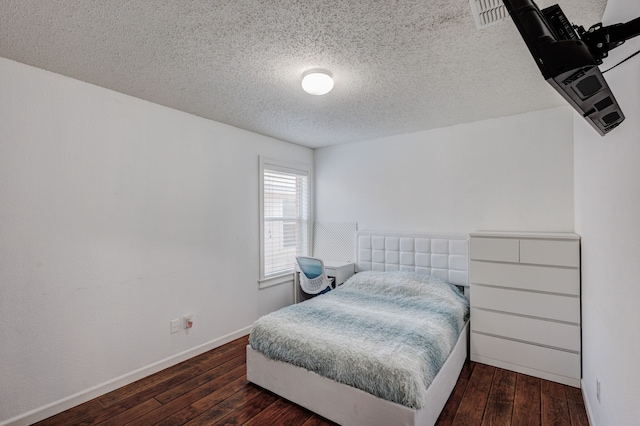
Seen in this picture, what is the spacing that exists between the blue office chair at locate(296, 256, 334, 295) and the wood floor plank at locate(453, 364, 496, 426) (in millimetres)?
1749

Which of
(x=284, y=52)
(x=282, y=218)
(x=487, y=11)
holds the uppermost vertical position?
(x=284, y=52)

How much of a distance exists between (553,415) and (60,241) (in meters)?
3.69

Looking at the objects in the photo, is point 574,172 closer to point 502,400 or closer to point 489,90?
point 489,90

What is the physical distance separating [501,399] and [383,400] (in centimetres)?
111

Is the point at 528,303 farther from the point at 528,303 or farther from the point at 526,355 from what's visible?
the point at 526,355

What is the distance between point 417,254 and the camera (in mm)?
3625

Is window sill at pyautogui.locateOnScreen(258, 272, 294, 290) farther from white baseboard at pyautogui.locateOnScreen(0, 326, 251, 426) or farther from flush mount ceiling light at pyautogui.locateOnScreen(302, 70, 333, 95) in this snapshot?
flush mount ceiling light at pyautogui.locateOnScreen(302, 70, 333, 95)

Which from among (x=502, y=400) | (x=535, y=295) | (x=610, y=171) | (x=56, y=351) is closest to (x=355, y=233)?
(x=535, y=295)

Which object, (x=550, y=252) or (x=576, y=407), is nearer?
(x=576, y=407)

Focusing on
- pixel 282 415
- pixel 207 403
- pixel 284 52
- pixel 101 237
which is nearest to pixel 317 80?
pixel 284 52

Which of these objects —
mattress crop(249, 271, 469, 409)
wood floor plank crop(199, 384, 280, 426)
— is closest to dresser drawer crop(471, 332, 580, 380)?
mattress crop(249, 271, 469, 409)

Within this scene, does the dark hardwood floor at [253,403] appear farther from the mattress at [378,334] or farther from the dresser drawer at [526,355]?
the mattress at [378,334]

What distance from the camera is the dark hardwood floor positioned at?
6.75ft

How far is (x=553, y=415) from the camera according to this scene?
2074mm
